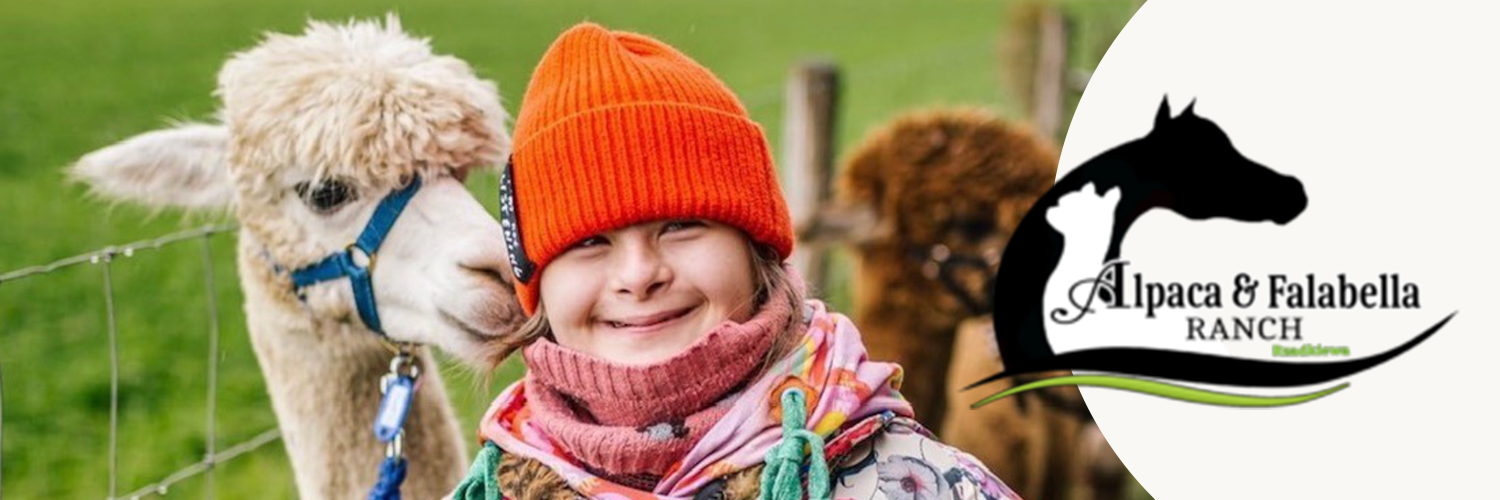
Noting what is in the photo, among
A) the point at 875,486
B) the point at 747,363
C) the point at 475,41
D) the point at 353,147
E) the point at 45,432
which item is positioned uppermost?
the point at 475,41

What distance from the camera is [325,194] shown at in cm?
277

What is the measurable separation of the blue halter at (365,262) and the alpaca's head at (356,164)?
13mm

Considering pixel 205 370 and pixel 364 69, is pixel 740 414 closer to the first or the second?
pixel 364 69

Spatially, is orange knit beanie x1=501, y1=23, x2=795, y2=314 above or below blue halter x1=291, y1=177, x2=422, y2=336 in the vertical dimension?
above

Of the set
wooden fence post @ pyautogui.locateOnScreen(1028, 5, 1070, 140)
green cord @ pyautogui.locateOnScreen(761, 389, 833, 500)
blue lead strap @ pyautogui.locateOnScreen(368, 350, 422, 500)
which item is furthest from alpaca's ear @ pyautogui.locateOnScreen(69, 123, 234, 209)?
wooden fence post @ pyautogui.locateOnScreen(1028, 5, 1070, 140)

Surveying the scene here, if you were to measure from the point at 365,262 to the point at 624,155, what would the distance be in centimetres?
100

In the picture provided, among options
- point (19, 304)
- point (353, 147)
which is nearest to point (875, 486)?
point (353, 147)

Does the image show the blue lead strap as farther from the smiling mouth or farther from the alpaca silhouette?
the alpaca silhouette

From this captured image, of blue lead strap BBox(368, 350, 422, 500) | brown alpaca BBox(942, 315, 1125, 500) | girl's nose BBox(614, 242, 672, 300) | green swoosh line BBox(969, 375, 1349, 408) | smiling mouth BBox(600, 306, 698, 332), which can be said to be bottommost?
brown alpaca BBox(942, 315, 1125, 500)

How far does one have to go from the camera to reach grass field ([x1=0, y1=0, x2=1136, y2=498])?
5.40 metres

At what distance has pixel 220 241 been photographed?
31.6 ft

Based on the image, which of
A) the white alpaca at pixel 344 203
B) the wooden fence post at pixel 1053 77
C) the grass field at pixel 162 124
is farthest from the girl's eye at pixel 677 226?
the wooden fence post at pixel 1053 77

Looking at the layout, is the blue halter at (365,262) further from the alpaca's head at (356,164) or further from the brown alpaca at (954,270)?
the brown alpaca at (954,270)

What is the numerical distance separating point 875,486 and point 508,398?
481mm
